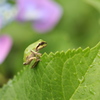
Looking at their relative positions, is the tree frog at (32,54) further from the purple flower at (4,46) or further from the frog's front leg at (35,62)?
the purple flower at (4,46)

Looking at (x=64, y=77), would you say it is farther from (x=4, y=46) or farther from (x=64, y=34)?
(x=64, y=34)

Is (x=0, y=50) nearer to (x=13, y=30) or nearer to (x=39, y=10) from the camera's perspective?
(x=39, y=10)

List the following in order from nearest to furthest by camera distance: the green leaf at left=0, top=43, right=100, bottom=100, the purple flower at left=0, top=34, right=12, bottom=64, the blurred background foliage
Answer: the green leaf at left=0, top=43, right=100, bottom=100, the purple flower at left=0, top=34, right=12, bottom=64, the blurred background foliage

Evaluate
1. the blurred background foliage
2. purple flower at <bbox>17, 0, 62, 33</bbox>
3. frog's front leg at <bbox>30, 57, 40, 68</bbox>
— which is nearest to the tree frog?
frog's front leg at <bbox>30, 57, 40, 68</bbox>

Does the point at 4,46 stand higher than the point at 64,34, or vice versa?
the point at 4,46

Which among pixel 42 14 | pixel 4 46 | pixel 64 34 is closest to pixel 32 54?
pixel 4 46

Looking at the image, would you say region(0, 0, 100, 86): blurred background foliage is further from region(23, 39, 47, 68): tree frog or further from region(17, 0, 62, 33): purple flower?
region(23, 39, 47, 68): tree frog
